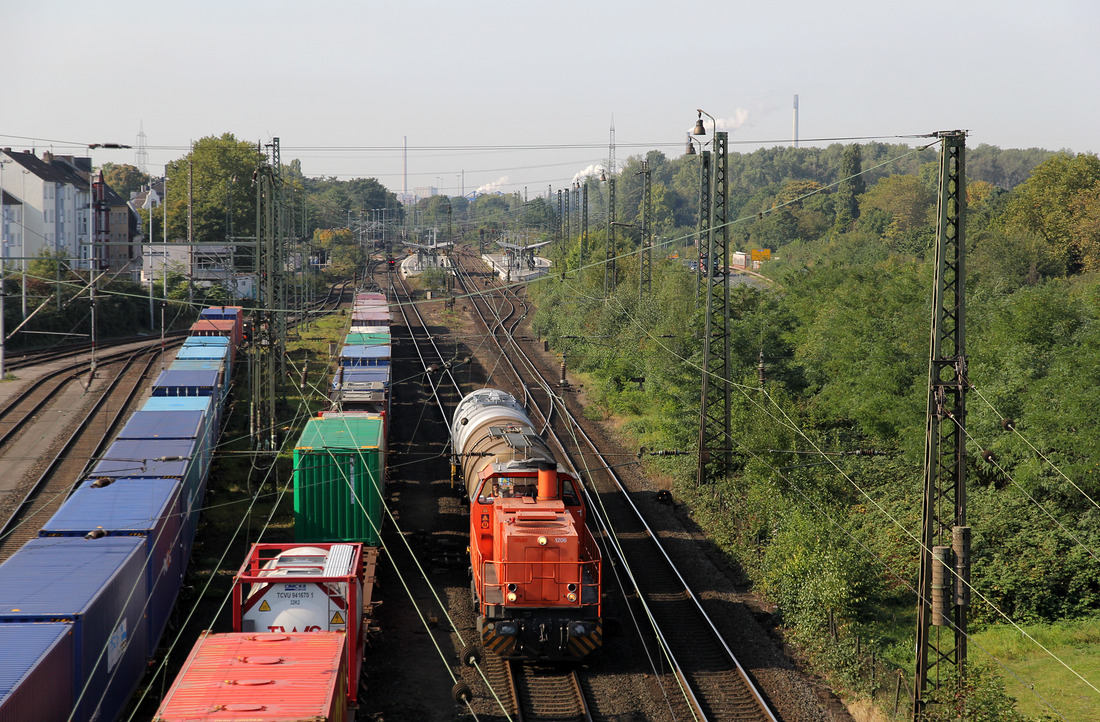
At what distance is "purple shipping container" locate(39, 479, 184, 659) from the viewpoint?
56.3ft

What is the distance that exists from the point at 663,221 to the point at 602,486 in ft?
469

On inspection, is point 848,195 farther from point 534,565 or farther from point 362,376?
point 534,565

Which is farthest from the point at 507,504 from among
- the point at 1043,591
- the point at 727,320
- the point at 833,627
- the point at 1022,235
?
the point at 1022,235

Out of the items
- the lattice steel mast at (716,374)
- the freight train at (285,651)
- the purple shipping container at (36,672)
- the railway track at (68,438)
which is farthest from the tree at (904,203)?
the purple shipping container at (36,672)

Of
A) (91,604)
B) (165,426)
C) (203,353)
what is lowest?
(91,604)

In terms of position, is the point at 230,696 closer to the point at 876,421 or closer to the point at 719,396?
the point at 719,396

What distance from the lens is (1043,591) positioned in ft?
68.7

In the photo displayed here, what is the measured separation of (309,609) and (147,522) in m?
4.69

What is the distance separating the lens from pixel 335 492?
2166 centimetres

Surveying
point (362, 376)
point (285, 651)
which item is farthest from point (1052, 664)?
point (362, 376)

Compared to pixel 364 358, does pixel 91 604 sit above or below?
below

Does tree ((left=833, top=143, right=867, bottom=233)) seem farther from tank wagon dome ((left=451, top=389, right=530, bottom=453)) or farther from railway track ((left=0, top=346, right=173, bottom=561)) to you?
tank wagon dome ((left=451, top=389, right=530, bottom=453))

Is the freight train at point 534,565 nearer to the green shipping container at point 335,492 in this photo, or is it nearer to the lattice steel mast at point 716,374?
the green shipping container at point 335,492

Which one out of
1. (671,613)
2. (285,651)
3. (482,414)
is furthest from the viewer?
(482,414)
